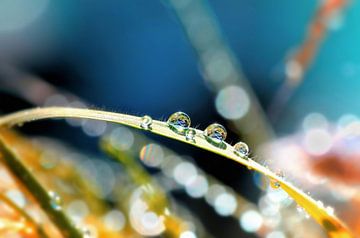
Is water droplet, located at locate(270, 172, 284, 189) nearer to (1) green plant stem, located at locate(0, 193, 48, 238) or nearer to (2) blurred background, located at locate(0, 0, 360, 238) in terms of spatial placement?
(2) blurred background, located at locate(0, 0, 360, 238)

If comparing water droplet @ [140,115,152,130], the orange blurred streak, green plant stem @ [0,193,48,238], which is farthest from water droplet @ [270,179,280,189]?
the orange blurred streak

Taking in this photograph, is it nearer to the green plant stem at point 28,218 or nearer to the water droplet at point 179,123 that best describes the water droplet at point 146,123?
the water droplet at point 179,123

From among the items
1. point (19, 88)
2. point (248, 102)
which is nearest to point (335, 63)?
point (248, 102)

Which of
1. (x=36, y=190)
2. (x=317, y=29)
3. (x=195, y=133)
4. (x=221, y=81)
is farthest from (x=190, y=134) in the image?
(x=221, y=81)

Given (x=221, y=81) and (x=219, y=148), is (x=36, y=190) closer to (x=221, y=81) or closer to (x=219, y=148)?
(x=219, y=148)

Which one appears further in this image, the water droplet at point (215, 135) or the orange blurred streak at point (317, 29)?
the orange blurred streak at point (317, 29)

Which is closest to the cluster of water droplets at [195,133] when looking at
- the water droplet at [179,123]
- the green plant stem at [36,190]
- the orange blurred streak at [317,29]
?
the water droplet at [179,123]
